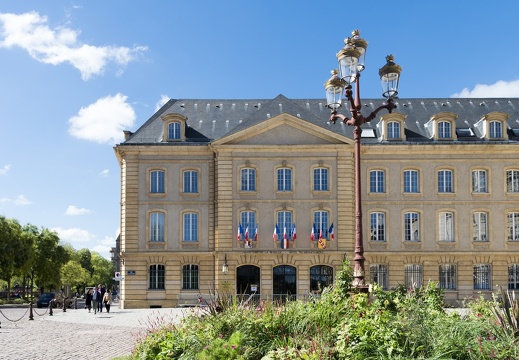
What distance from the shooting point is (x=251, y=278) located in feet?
118

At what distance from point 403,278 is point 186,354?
28056mm

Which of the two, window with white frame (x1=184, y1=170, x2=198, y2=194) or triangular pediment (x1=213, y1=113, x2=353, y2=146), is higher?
triangular pediment (x1=213, y1=113, x2=353, y2=146)

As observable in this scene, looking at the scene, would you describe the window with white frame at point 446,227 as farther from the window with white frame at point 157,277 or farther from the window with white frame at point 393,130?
the window with white frame at point 157,277

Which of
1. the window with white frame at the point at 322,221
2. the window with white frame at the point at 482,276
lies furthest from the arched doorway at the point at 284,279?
the window with white frame at the point at 482,276

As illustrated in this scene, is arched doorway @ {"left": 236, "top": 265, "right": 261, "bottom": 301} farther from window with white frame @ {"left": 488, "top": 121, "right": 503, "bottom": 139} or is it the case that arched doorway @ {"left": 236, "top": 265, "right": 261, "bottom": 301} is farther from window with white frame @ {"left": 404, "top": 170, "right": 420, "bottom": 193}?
window with white frame @ {"left": 488, "top": 121, "right": 503, "bottom": 139}

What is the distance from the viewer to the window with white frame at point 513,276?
119ft

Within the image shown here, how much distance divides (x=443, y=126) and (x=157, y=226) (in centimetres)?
2009

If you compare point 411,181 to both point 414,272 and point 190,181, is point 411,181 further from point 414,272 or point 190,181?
point 190,181

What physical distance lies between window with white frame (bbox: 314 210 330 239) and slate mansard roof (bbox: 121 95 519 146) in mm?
5578

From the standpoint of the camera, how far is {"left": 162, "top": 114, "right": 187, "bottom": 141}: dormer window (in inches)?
1475

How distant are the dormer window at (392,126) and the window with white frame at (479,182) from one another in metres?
5.32

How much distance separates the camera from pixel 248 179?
36.5m

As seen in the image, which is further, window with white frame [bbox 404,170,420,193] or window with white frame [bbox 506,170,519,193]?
window with white frame [bbox 404,170,420,193]

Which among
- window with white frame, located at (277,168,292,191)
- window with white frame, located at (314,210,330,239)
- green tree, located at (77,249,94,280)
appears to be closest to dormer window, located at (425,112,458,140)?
window with white frame, located at (314,210,330,239)
